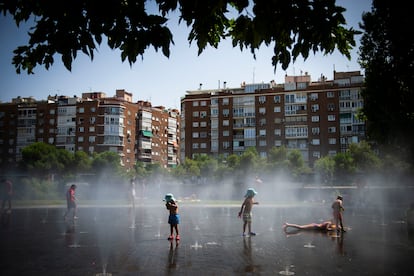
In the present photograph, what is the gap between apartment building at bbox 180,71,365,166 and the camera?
74.2 m

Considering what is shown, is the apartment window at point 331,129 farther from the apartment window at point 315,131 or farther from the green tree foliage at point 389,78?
the green tree foliage at point 389,78

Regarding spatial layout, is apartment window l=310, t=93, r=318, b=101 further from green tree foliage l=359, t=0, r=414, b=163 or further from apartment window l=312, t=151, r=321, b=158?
green tree foliage l=359, t=0, r=414, b=163

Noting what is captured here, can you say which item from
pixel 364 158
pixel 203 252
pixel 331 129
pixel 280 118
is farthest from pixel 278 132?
pixel 203 252

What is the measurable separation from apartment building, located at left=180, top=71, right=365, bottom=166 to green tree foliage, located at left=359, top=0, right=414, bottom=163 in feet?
174

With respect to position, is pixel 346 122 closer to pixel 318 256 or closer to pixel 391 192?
pixel 391 192

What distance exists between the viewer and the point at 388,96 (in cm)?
1867

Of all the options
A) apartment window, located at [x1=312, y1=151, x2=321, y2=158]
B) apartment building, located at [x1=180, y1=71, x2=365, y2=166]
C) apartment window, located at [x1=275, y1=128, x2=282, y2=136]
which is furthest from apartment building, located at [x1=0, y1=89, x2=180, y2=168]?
apartment window, located at [x1=312, y1=151, x2=321, y2=158]

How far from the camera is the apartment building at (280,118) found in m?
74.2

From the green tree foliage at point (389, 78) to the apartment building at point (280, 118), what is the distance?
5315 centimetres

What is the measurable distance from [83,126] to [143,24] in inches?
3413

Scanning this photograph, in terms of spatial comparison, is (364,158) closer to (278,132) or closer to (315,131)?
(315,131)

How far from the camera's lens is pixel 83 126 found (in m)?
86.1

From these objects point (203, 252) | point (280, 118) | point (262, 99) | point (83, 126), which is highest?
point (262, 99)

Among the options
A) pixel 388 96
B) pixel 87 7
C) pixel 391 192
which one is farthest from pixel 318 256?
pixel 391 192
